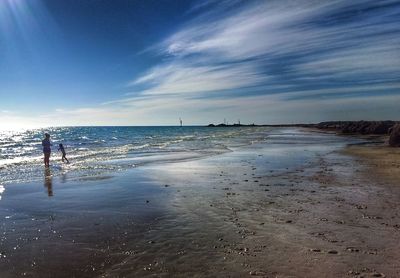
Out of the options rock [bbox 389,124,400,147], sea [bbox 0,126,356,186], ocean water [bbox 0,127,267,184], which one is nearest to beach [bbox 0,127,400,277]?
sea [bbox 0,126,356,186]

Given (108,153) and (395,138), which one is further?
(108,153)

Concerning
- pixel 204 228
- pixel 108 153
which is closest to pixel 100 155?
pixel 108 153

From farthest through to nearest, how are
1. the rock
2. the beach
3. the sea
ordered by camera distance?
the rock
the sea
the beach

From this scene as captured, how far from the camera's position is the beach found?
6164 mm

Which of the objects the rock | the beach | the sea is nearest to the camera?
the beach

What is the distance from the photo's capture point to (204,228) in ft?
27.3

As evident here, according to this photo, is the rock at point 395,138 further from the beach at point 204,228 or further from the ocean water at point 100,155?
the beach at point 204,228

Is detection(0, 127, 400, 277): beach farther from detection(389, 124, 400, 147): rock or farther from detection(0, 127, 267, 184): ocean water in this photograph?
detection(389, 124, 400, 147): rock

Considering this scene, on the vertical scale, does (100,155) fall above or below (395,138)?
below

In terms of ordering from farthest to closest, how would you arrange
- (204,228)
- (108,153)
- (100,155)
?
(108,153)
(100,155)
(204,228)

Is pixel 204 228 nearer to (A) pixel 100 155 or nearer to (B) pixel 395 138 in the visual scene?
(A) pixel 100 155

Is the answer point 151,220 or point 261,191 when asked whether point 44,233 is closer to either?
point 151,220

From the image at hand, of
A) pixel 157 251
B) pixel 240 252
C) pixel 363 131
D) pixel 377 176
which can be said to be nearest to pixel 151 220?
pixel 157 251

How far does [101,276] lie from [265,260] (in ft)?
8.88
